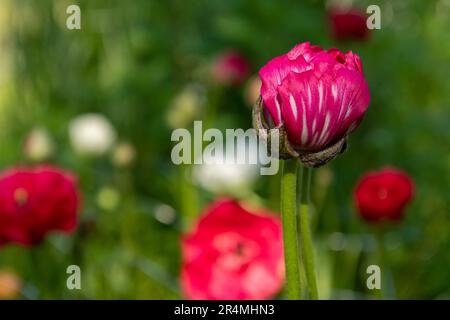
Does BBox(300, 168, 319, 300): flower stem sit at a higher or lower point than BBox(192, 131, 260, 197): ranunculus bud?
lower

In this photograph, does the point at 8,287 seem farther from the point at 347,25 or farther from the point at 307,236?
the point at 347,25

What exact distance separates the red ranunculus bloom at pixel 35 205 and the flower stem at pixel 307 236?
17.3 inches

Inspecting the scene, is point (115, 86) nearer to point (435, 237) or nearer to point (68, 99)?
point (68, 99)

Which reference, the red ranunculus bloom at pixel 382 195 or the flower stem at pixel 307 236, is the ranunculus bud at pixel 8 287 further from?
the flower stem at pixel 307 236

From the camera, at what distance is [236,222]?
38.4 inches

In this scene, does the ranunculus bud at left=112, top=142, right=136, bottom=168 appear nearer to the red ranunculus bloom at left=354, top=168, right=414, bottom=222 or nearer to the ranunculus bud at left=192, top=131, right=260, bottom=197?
the ranunculus bud at left=192, top=131, right=260, bottom=197

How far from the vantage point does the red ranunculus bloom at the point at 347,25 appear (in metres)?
1.44

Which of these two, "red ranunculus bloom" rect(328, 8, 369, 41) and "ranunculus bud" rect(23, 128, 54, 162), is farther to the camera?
"red ranunculus bloom" rect(328, 8, 369, 41)

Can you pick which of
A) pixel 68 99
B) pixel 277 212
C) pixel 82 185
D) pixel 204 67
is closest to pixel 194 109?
pixel 277 212

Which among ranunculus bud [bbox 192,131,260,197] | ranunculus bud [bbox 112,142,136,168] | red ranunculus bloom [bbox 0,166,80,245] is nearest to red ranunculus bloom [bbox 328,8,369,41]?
ranunculus bud [bbox 192,131,260,197]

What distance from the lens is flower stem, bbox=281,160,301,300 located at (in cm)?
49

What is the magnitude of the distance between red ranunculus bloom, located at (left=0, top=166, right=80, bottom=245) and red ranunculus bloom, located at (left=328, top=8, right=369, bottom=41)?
0.69 meters

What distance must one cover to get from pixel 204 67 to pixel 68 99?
0.31m

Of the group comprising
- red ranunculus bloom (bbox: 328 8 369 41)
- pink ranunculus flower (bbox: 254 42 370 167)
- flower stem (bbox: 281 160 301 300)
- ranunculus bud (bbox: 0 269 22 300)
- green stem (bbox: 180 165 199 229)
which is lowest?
flower stem (bbox: 281 160 301 300)
